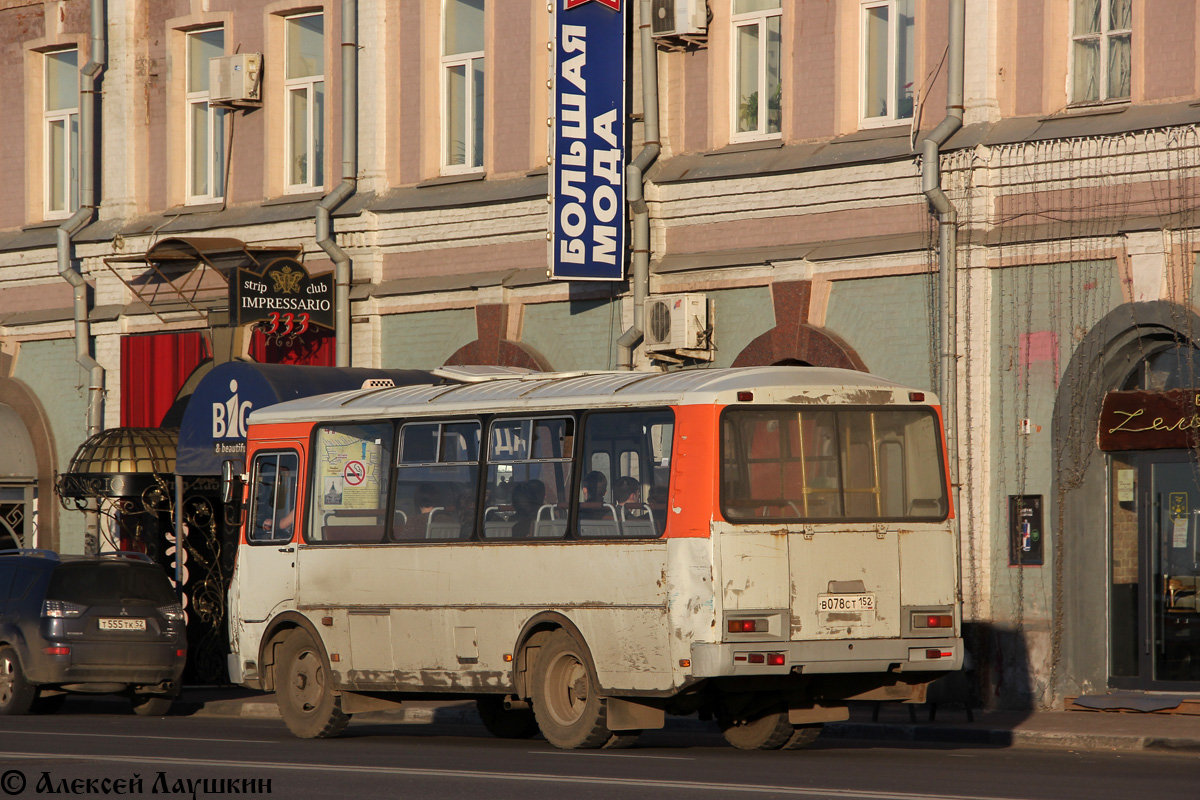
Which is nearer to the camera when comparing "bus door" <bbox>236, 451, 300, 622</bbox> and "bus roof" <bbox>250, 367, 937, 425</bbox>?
"bus roof" <bbox>250, 367, 937, 425</bbox>

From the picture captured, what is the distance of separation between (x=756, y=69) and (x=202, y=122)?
29.6ft

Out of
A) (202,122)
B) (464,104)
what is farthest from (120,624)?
(202,122)

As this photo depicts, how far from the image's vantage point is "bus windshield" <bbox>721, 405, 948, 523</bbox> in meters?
13.7

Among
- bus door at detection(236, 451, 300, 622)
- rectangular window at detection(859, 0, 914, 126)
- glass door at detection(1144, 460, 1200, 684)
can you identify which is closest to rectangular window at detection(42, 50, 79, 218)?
bus door at detection(236, 451, 300, 622)

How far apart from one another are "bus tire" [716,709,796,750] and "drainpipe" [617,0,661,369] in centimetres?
735

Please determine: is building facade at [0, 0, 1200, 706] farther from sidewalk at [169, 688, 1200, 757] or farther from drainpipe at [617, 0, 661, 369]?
sidewalk at [169, 688, 1200, 757]

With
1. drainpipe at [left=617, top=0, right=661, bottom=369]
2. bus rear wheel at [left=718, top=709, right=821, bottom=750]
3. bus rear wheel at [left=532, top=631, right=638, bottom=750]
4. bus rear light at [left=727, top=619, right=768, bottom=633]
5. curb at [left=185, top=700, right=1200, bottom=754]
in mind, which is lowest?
curb at [left=185, top=700, right=1200, bottom=754]

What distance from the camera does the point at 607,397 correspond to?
47.3 feet

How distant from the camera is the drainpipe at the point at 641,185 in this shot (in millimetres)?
21641

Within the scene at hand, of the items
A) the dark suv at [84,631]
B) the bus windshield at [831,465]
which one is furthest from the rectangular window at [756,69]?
the dark suv at [84,631]

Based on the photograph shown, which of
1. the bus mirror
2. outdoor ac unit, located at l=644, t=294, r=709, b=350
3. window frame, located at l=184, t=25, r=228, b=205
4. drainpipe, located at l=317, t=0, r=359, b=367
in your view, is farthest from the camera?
window frame, located at l=184, t=25, r=228, b=205

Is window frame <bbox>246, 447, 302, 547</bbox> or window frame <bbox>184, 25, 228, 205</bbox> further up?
window frame <bbox>184, 25, 228, 205</bbox>

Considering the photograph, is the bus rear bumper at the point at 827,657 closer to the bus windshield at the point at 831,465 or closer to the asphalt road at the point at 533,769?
the asphalt road at the point at 533,769

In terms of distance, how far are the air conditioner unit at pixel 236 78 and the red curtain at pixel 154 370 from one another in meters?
3.17
